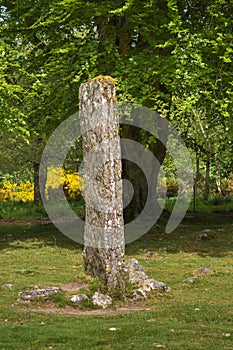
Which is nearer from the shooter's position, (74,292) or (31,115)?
(74,292)

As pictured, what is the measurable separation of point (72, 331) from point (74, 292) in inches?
94.3

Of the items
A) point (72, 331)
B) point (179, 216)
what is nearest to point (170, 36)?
point (179, 216)

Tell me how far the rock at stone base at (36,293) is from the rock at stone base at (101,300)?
2.32 ft

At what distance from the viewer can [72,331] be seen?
8.27 m

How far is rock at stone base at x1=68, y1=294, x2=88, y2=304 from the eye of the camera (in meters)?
10.2

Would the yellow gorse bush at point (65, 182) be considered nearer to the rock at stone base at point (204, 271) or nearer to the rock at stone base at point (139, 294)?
the rock at stone base at point (204, 271)

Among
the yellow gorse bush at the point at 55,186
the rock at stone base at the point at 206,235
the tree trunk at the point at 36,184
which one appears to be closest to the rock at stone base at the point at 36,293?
the rock at stone base at the point at 206,235

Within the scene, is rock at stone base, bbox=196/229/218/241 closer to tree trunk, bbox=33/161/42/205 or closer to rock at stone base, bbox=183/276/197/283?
rock at stone base, bbox=183/276/197/283

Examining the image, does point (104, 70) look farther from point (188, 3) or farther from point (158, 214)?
point (158, 214)

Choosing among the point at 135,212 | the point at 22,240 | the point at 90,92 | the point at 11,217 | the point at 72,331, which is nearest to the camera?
the point at 72,331

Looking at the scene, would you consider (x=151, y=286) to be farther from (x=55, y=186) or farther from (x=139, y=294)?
(x=55, y=186)

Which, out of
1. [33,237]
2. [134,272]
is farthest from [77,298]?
[33,237]

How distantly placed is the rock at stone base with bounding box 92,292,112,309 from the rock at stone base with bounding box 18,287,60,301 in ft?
2.32

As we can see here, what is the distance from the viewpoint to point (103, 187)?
1105cm
